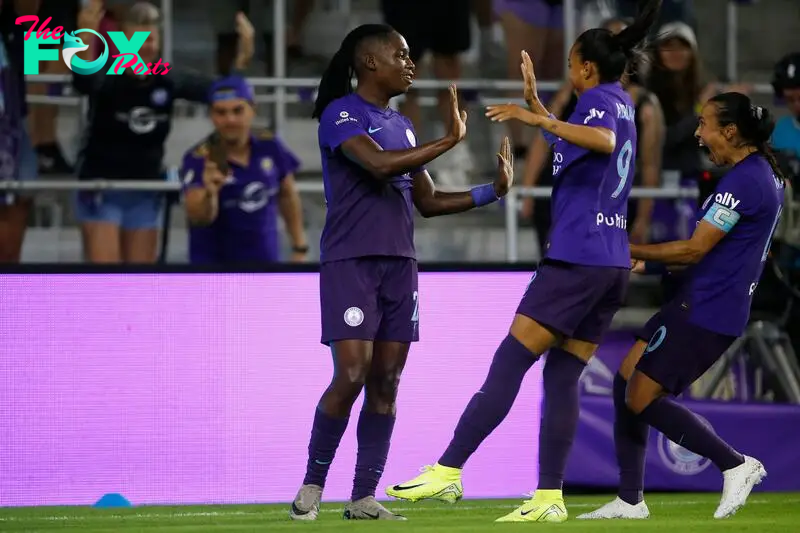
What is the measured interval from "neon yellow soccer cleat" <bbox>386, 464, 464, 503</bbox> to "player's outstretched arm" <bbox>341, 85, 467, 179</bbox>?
1.14 metres

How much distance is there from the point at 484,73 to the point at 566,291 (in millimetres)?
5279

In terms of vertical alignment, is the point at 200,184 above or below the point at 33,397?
above

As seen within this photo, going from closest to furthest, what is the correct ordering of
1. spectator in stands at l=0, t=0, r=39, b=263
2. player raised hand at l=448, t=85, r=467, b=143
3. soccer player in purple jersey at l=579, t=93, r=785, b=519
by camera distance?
player raised hand at l=448, t=85, r=467, b=143
soccer player in purple jersey at l=579, t=93, r=785, b=519
spectator in stands at l=0, t=0, r=39, b=263

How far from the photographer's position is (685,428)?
20.4ft

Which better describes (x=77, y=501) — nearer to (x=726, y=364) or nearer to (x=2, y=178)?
(x=2, y=178)

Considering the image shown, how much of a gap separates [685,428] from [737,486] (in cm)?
32

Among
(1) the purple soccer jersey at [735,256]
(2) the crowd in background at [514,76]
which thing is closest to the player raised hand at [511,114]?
(1) the purple soccer jersey at [735,256]

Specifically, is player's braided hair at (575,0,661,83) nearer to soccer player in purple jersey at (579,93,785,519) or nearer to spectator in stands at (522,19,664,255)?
soccer player in purple jersey at (579,93,785,519)

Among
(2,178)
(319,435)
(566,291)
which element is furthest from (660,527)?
(2,178)

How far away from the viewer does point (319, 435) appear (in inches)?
234

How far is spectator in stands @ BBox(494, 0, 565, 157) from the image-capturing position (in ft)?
34.2

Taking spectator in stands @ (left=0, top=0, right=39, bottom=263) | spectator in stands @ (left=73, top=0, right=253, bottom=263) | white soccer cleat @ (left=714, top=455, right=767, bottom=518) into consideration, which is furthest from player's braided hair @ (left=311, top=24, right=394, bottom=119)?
spectator in stands @ (left=0, top=0, right=39, bottom=263)

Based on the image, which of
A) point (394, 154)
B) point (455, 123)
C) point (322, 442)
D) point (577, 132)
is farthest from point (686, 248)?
point (322, 442)

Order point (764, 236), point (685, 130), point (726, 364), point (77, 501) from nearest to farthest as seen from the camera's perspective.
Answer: point (764, 236) → point (77, 501) → point (726, 364) → point (685, 130)
